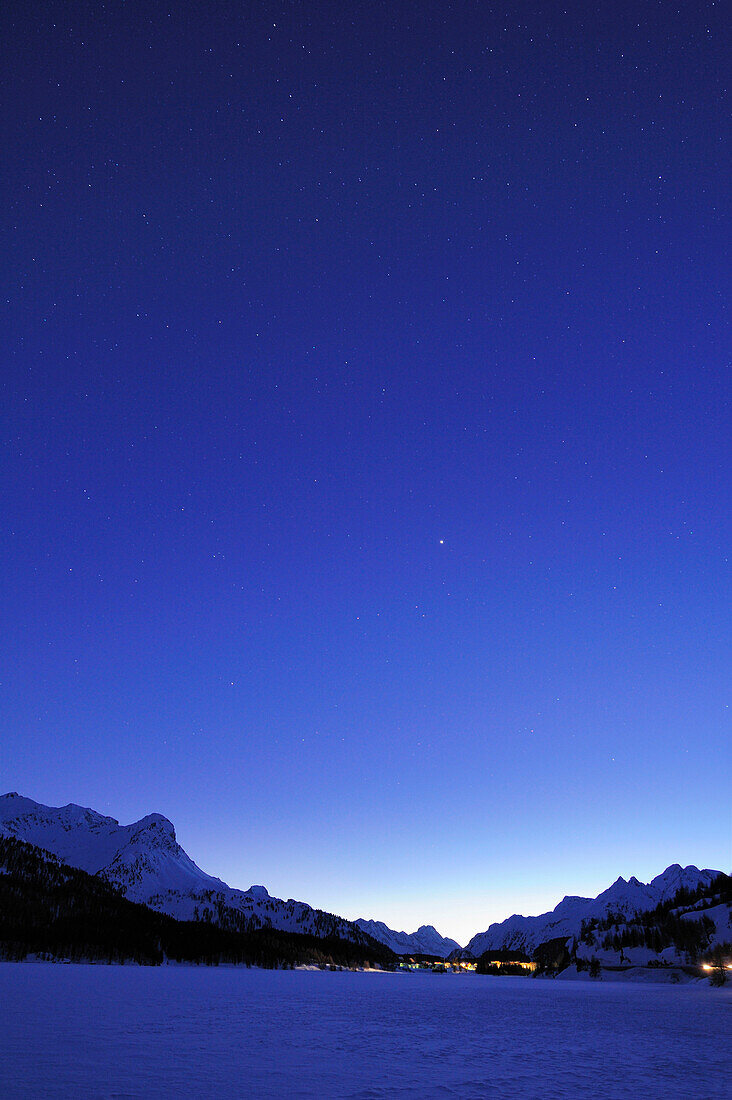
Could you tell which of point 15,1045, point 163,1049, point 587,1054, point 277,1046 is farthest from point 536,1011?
point 15,1045

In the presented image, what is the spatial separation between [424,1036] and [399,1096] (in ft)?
68.4

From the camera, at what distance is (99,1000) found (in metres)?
55.8

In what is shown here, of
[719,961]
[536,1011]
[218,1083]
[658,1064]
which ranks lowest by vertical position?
[719,961]

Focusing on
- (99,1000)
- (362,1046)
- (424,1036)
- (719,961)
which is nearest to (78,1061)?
(362,1046)

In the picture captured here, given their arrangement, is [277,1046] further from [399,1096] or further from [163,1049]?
[399,1096]

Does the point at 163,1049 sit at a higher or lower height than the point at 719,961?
higher

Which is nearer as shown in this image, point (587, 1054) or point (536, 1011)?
point (587, 1054)

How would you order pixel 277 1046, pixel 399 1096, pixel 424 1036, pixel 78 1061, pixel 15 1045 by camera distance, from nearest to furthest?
1. pixel 399 1096
2. pixel 78 1061
3. pixel 15 1045
4. pixel 277 1046
5. pixel 424 1036

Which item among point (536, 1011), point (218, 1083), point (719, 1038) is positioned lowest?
point (536, 1011)

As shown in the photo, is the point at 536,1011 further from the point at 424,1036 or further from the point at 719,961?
the point at 719,961

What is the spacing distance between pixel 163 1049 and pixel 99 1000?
1392 inches

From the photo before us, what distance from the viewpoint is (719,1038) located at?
3953 cm

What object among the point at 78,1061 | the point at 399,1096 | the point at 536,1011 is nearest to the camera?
the point at 399,1096

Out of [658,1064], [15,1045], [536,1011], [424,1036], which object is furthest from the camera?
[536,1011]
